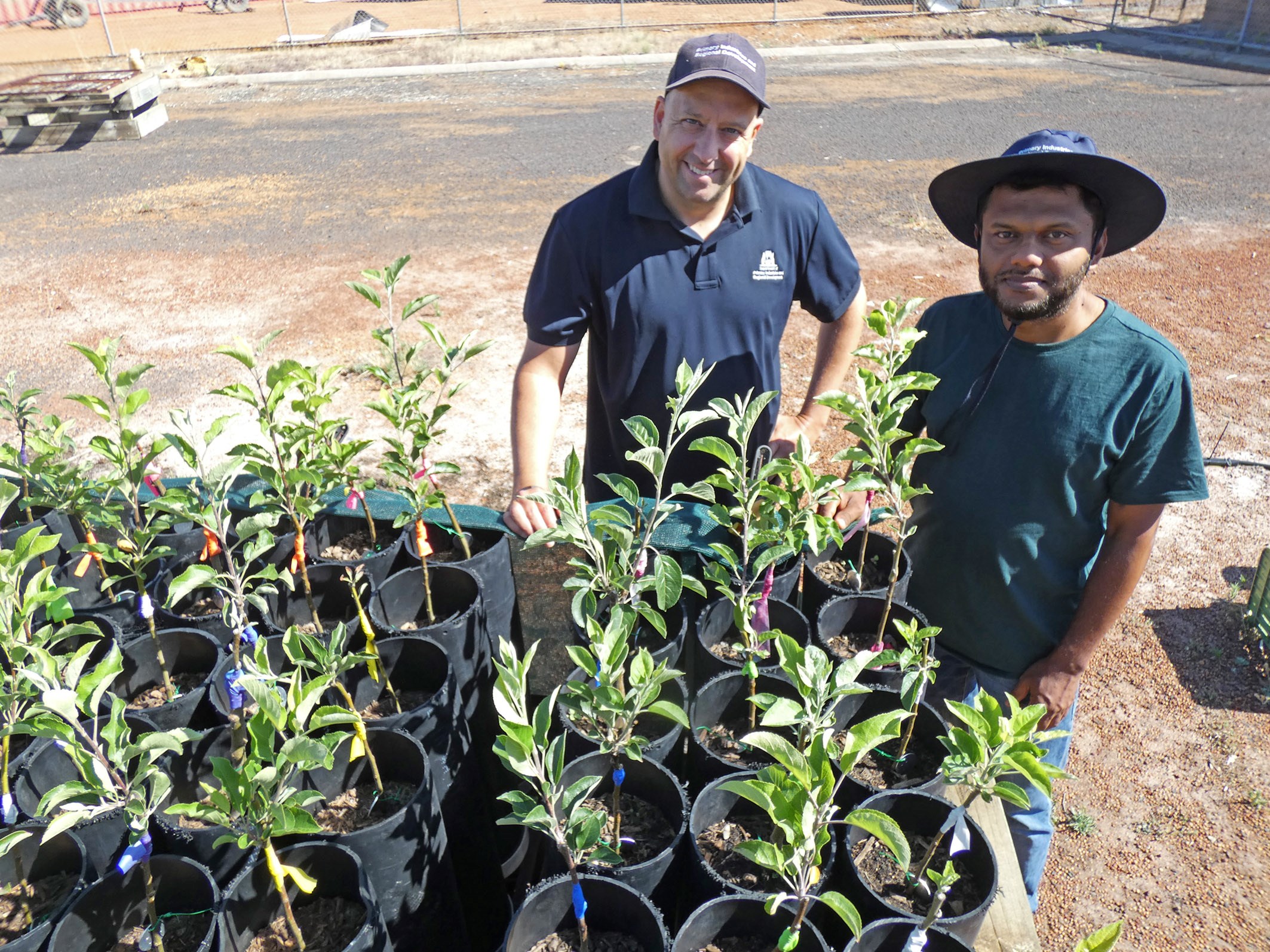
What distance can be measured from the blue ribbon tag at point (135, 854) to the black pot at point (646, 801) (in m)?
0.71

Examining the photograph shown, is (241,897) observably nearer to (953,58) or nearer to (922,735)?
(922,735)

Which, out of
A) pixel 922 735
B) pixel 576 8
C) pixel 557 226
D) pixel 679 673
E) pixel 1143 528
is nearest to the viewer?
pixel 679 673

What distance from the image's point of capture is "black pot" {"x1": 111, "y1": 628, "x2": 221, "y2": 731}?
2.03m

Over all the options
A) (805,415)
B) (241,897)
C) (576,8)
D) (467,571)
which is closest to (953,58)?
(576,8)

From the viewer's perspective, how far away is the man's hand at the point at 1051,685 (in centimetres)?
245

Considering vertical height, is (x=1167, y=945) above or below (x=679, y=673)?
below

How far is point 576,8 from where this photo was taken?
21.5 metres

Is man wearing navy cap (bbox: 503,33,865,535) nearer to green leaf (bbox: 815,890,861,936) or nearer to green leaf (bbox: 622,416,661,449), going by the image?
green leaf (bbox: 622,416,661,449)

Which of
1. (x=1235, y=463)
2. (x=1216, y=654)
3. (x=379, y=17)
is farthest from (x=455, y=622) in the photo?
(x=379, y=17)

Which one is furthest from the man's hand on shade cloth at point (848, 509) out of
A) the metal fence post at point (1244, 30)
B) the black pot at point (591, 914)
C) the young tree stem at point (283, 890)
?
the metal fence post at point (1244, 30)

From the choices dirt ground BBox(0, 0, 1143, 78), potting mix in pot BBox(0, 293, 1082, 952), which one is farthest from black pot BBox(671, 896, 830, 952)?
dirt ground BBox(0, 0, 1143, 78)

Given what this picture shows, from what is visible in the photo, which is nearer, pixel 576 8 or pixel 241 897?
pixel 241 897

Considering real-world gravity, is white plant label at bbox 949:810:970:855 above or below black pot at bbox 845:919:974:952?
above

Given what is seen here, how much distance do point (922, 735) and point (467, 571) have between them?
121cm
